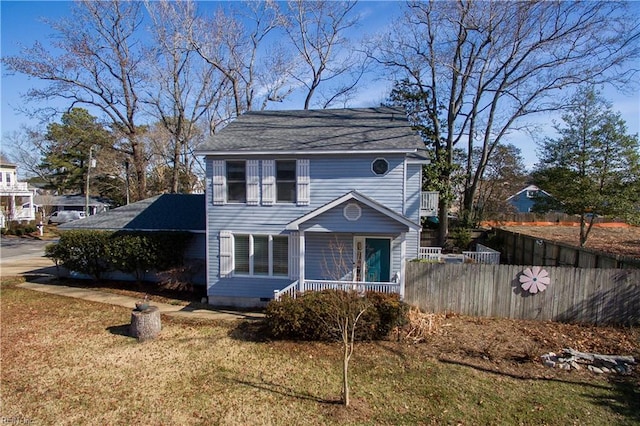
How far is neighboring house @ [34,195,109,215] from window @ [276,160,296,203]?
41.1 metres

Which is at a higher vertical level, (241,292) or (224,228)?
(224,228)

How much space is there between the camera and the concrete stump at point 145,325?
352 inches

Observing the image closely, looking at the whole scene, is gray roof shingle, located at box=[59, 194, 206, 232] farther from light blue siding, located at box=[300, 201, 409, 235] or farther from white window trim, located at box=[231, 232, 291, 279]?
light blue siding, located at box=[300, 201, 409, 235]

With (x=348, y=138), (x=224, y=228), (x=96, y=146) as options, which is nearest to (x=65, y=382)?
(x=224, y=228)

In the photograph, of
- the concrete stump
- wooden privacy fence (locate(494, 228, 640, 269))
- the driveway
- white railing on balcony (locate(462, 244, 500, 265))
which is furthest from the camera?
the driveway

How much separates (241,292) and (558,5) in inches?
858

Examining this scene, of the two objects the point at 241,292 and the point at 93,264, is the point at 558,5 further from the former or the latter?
the point at 93,264

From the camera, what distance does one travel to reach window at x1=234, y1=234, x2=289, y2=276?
12.0 meters

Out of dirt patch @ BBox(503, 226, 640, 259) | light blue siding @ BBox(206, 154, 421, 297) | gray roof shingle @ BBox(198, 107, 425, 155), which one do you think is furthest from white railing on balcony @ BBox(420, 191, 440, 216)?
dirt patch @ BBox(503, 226, 640, 259)

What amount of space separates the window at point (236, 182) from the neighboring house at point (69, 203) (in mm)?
39744

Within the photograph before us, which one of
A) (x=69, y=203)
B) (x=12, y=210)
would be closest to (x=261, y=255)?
(x=12, y=210)

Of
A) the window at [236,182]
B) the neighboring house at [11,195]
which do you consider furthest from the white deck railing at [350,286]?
the neighboring house at [11,195]

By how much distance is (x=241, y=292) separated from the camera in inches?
478

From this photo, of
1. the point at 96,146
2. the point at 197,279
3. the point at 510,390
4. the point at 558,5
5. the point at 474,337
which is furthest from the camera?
the point at 96,146
